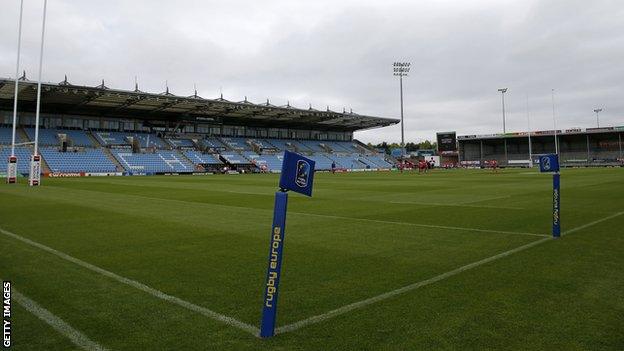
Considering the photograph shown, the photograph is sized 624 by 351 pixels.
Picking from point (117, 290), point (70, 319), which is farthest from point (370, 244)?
point (70, 319)

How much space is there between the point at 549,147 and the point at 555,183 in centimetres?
10977

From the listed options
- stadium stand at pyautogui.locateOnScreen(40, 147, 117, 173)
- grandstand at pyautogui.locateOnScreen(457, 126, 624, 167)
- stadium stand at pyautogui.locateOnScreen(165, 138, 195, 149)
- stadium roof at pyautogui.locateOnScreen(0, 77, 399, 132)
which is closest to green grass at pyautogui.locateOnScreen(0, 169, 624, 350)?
stadium roof at pyautogui.locateOnScreen(0, 77, 399, 132)

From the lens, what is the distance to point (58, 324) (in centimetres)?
433

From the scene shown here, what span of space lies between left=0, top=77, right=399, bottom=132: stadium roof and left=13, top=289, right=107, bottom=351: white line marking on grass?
5325 cm

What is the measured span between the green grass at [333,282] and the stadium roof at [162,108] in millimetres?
47583

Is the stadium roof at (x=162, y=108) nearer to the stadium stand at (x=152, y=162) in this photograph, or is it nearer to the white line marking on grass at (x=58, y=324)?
the stadium stand at (x=152, y=162)

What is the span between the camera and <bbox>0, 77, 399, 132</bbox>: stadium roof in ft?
175

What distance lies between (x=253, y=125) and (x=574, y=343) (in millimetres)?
85022

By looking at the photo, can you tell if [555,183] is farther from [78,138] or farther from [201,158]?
[78,138]

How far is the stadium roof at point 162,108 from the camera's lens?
53.3 metres
